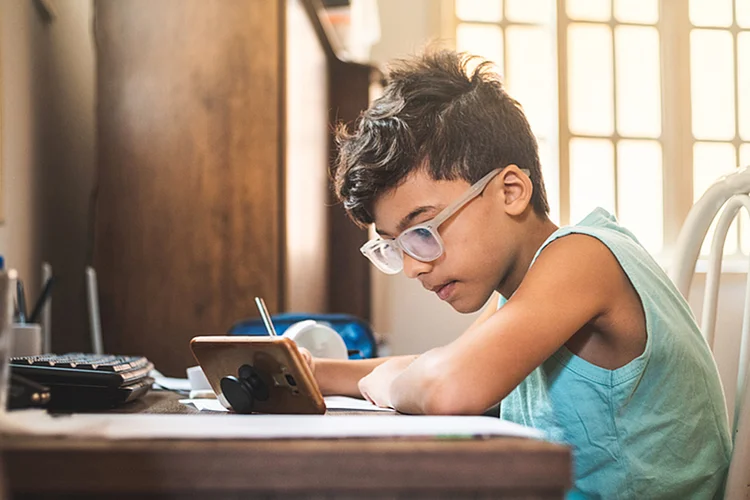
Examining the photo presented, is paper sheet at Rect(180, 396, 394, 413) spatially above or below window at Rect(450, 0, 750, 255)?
below

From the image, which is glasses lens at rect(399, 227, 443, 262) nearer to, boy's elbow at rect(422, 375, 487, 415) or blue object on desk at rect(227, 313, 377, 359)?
boy's elbow at rect(422, 375, 487, 415)

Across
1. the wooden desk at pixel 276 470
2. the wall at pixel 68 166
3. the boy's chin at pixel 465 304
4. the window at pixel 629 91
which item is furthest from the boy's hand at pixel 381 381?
the window at pixel 629 91

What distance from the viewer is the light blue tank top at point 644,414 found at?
86 cm

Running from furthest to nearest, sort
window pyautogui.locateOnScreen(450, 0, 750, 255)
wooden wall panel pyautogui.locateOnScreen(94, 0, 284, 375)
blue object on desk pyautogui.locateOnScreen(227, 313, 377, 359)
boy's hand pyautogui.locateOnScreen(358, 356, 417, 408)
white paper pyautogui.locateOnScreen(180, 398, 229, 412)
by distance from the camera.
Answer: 1. window pyautogui.locateOnScreen(450, 0, 750, 255)
2. wooden wall panel pyautogui.locateOnScreen(94, 0, 284, 375)
3. blue object on desk pyautogui.locateOnScreen(227, 313, 377, 359)
4. boy's hand pyautogui.locateOnScreen(358, 356, 417, 408)
5. white paper pyautogui.locateOnScreen(180, 398, 229, 412)

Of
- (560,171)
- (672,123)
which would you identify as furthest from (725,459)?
(672,123)

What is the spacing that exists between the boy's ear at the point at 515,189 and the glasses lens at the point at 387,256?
0.16 meters

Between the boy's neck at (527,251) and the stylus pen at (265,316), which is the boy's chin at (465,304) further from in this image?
the stylus pen at (265,316)

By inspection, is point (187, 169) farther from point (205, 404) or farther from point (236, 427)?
point (236, 427)

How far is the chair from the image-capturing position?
0.84 metres

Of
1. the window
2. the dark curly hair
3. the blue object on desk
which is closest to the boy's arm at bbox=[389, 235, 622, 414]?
the dark curly hair

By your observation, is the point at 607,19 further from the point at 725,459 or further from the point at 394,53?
the point at 725,459

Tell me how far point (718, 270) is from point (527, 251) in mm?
280

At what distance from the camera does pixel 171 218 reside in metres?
1.77

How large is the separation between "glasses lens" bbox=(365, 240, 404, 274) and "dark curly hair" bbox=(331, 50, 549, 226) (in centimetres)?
5
